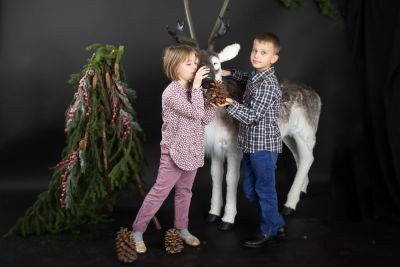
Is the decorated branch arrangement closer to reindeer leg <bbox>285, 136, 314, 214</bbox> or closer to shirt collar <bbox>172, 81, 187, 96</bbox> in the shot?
shirt collar <bbox>172, 81, 187, 96</bbox>

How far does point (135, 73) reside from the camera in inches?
203

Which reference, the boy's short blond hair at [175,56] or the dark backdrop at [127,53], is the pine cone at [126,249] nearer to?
the boy's short blond hair at [175,56]

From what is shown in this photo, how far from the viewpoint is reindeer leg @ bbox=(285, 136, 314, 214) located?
4.59m

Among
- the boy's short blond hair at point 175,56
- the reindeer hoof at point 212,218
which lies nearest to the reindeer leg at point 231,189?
the reindeer hoof at point 212,218

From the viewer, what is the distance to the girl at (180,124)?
364 centimetres

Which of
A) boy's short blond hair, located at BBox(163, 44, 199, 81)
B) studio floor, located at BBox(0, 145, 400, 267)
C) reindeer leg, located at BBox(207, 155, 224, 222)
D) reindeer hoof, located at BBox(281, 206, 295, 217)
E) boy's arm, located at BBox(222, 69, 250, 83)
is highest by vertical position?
boy's short blond hair, located at BBox(163, 44, 199, 81)

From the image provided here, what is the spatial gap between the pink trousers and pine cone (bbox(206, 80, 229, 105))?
1.36 feet

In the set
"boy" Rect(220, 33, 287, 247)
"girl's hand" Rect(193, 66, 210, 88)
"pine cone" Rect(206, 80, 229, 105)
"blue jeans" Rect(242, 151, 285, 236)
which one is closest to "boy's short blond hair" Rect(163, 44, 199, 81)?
"girl's hand" Rect(193, 66, 210, 88)

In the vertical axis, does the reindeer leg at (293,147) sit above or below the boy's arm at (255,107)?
below

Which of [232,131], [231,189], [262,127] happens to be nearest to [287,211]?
[231,189]

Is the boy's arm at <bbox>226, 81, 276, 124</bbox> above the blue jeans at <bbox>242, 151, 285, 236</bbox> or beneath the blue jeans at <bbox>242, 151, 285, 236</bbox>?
above

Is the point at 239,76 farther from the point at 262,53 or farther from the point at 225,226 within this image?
the point at 225,226

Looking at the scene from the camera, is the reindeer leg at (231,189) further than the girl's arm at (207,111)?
Yes

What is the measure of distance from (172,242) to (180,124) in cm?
73
